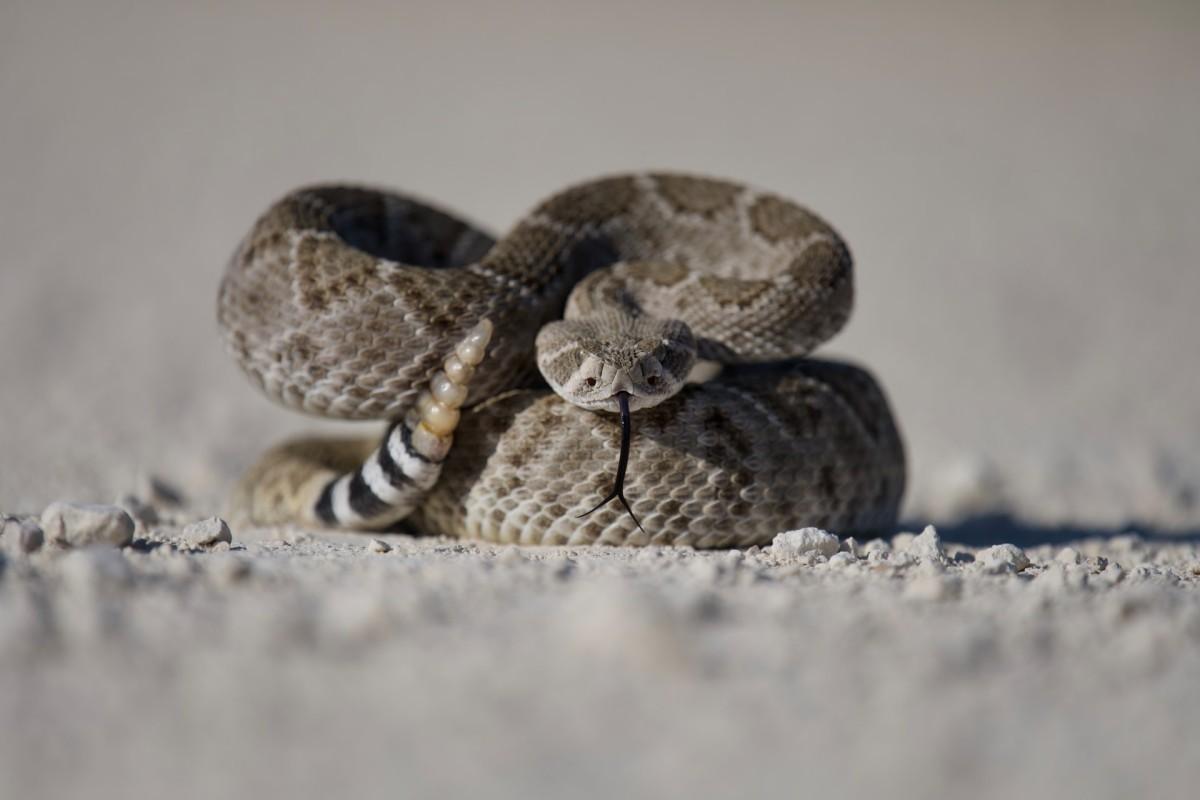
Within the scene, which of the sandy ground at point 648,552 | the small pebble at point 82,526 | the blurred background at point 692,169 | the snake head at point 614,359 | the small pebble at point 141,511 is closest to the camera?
the sandy ground at point 648,552

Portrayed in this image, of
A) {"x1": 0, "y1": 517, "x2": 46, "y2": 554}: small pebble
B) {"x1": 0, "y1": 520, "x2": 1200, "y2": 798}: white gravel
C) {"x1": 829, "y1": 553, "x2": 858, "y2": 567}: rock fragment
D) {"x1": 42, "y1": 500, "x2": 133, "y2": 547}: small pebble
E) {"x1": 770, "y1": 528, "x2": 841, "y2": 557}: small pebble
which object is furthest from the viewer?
{"x1": 770, "y1": 528, "x2": 841, "y2": 557}: small pebble

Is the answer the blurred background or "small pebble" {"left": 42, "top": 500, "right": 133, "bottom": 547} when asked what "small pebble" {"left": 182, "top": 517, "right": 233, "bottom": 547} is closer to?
"small pebble" {"left": 42, "top": 500, "right": 133, "bottom": 547}

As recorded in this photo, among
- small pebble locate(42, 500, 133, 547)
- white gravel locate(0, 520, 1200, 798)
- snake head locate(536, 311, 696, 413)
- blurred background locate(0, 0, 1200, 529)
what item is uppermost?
snake head locate(536, 311, 696, 413)

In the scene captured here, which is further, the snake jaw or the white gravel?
the snake jaw

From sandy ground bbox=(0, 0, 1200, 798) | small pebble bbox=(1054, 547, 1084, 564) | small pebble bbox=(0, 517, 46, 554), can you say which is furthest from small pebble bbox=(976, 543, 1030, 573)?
small pebble bbox=(0, 517, 46, 554)

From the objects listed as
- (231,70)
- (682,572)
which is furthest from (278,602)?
(231,70)

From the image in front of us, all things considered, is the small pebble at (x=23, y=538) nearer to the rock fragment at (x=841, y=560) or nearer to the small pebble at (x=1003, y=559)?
the rock fragment at (x=841, y=560)

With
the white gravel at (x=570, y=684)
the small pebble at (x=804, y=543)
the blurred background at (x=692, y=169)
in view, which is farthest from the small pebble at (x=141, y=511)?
the small pebble at (x=804, y=543)
